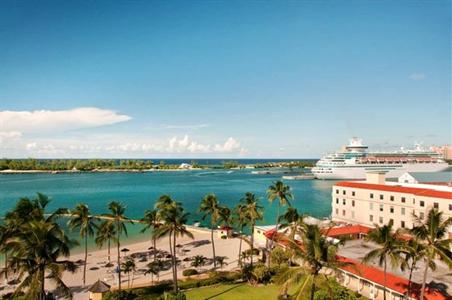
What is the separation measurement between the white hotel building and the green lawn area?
26092mm

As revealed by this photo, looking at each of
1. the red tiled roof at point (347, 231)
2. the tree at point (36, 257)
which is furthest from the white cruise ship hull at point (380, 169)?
the tree at point (36, 257)

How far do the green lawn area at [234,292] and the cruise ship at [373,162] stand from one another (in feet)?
516

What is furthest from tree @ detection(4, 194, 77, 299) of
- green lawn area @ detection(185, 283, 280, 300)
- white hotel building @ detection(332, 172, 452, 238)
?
white hotel building @ detection(332, 172, 452, 238)

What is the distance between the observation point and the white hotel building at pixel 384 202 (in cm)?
4951

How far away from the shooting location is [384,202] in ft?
187

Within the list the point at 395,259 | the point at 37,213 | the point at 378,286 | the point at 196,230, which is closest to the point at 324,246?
the point at 395,259

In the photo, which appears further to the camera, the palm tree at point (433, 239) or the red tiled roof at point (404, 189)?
the red tiled roof at point (404, 189)

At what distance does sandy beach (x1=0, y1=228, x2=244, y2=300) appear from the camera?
144ft

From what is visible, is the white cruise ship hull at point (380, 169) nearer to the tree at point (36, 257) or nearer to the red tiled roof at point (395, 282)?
the red tiled roof at point (395, 282)

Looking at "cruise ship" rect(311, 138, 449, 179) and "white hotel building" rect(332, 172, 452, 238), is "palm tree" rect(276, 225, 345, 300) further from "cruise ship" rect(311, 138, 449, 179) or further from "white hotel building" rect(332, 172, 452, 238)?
"cruise ship" rect(311, 138, 449, 179)

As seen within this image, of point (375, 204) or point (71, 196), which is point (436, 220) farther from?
point (71, 196)

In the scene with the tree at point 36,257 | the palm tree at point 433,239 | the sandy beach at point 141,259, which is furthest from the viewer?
the sandy beach at point 141,259

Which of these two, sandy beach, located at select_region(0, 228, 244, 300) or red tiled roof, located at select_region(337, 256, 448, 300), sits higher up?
red tiled roof, located at select_region(337, 256, 448, 300)

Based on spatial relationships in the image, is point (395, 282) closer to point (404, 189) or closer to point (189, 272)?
point (189, 272)
